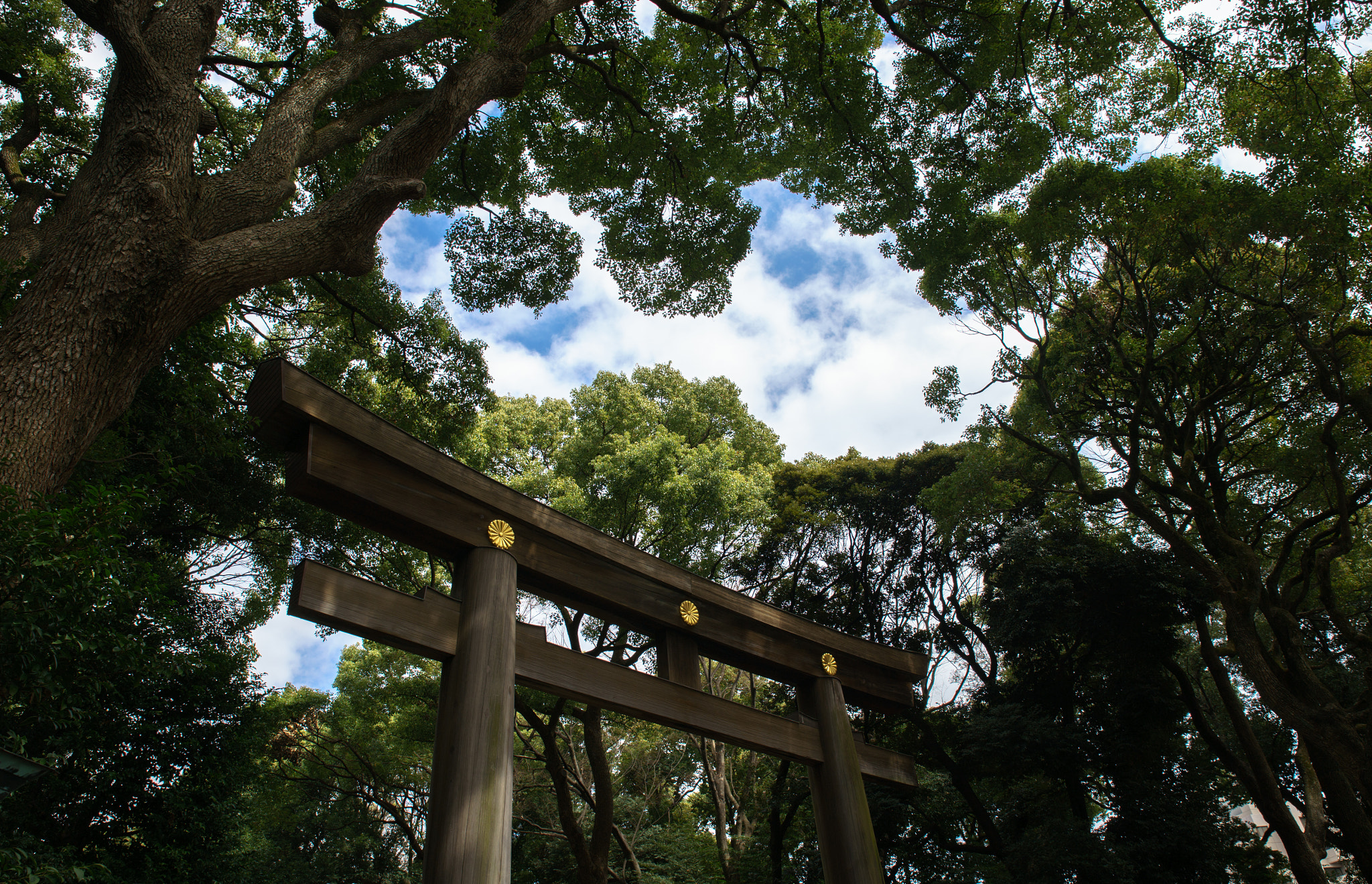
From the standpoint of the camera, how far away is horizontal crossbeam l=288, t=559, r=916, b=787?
293 centimetres

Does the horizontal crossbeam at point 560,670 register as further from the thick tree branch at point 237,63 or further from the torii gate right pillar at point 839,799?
the thick tree branch at point 237,63

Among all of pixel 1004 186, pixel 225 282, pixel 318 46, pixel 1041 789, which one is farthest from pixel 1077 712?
pixel 318 46

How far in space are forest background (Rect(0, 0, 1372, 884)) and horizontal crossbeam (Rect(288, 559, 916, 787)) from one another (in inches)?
50.2

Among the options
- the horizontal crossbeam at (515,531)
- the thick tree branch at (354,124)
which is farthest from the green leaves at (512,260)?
the horizontal crossbeam at (515,531)

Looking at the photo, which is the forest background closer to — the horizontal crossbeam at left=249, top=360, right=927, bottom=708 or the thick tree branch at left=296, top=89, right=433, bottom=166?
the thick tree branch at left=296, top=89, right=433, bottom=166

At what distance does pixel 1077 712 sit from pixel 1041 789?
4.89ft

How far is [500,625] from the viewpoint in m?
3.41

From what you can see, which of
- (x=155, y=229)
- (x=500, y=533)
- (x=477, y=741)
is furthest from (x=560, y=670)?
(x=155, y=229)

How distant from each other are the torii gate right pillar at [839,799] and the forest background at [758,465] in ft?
13.1

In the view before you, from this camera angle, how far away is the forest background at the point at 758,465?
226 inches

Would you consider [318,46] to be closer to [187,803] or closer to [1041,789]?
[187,803]

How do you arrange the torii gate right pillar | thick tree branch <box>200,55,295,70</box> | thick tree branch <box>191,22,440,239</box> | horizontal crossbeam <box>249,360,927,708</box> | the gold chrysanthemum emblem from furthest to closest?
thick tree branch <box>200,55,295,70</box> < the torii gate right pillar < thick tree branch <box>191,22,440,239</box> < the gold chrysanthemum emblem < horizontal crossbeam <box>249,360,927,708</box>

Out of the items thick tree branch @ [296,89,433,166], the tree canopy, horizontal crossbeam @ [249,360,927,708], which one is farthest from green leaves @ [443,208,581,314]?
horizontal crossbeam @ [249,360,927,708]

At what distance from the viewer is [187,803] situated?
6.64m
